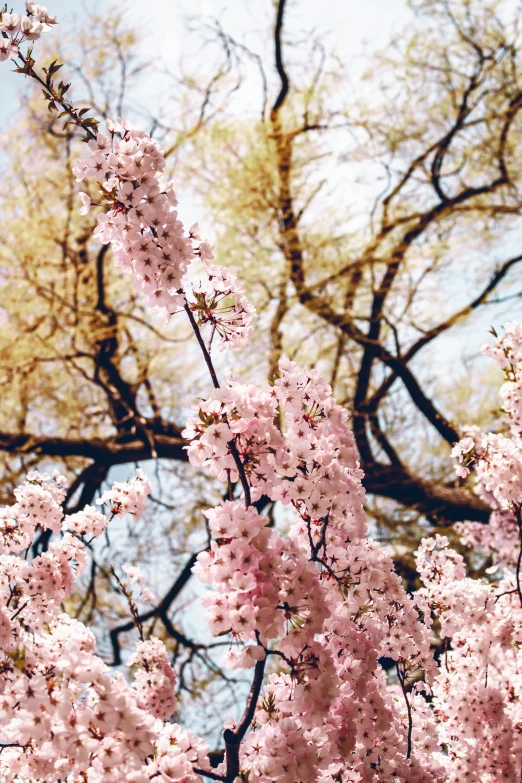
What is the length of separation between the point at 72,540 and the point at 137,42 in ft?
18.8

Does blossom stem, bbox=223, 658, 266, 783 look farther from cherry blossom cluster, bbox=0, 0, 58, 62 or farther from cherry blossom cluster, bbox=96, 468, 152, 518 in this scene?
cherry blossom cluster, bbox=0, 0, 58, 62

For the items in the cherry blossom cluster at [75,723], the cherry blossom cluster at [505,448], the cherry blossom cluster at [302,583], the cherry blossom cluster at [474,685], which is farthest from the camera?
the cherry blossom cluster at [474,685]

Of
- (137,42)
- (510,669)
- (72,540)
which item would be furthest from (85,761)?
(137,42)

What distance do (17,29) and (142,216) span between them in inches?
21.9

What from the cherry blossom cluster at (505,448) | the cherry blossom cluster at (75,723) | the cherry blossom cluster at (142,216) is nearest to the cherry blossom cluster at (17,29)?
the cherry blossom cluster at (142,216)

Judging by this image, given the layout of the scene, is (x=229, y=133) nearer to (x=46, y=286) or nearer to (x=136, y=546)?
(x=46, y=286)

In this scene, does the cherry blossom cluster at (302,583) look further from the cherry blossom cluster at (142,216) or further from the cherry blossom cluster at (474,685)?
the cherry blossom cluster at (474,685)

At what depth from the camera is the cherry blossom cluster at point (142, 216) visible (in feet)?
5.21

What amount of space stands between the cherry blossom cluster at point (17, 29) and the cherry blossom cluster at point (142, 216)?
272mm

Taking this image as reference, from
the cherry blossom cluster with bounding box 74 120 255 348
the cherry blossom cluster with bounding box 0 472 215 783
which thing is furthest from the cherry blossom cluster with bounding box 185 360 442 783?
the cherry blossom cluster with bounding box 74 120 255 348

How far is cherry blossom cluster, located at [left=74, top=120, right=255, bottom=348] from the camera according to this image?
159 centimetres

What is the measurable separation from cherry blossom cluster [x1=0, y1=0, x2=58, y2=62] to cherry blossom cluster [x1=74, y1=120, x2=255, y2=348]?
0.27 meters

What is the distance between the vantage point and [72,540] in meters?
2.44

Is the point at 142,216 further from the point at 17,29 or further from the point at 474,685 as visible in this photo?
the point at 474,685
